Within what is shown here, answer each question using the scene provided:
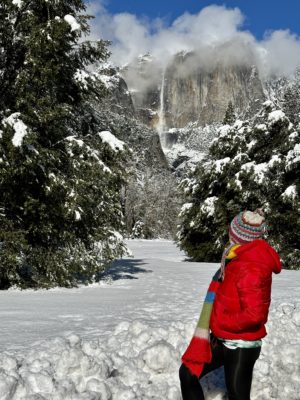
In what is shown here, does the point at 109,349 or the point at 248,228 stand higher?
the point at 248,228

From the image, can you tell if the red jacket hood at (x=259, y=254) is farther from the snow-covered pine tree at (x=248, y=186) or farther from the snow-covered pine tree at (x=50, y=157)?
the snow-covered pine tree at (x=248, y=186)

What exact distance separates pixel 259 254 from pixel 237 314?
1.33 ft

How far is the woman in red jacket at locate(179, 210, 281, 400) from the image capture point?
112 inches

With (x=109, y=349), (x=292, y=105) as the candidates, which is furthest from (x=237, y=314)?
(x=292, y=105)

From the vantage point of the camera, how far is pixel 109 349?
15.2 ft

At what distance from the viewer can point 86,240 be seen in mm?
10094

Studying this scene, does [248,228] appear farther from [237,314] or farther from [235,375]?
[235,375]

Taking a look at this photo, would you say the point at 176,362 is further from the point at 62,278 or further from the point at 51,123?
the point at 51,123

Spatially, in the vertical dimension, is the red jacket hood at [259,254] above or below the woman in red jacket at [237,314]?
above

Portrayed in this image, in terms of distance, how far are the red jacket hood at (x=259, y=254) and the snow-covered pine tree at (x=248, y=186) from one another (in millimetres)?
13904

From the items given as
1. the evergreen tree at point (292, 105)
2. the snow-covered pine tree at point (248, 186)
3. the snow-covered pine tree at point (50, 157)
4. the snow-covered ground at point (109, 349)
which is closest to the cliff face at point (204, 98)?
the evergreen tree at point (292, 105)

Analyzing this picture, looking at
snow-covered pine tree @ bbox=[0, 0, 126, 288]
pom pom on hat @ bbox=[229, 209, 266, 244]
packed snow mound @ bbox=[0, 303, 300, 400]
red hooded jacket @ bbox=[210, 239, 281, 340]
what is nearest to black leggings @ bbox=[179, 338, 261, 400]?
red hooded jacket @ bbox=[210, 239, 281, 340]

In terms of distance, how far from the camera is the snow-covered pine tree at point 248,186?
1695 cm

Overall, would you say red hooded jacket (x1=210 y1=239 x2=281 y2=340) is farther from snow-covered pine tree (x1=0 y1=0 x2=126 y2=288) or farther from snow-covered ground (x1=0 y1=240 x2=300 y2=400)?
snow-covered pine tree (x1=0 y1=0 x2=126 y2=288)
